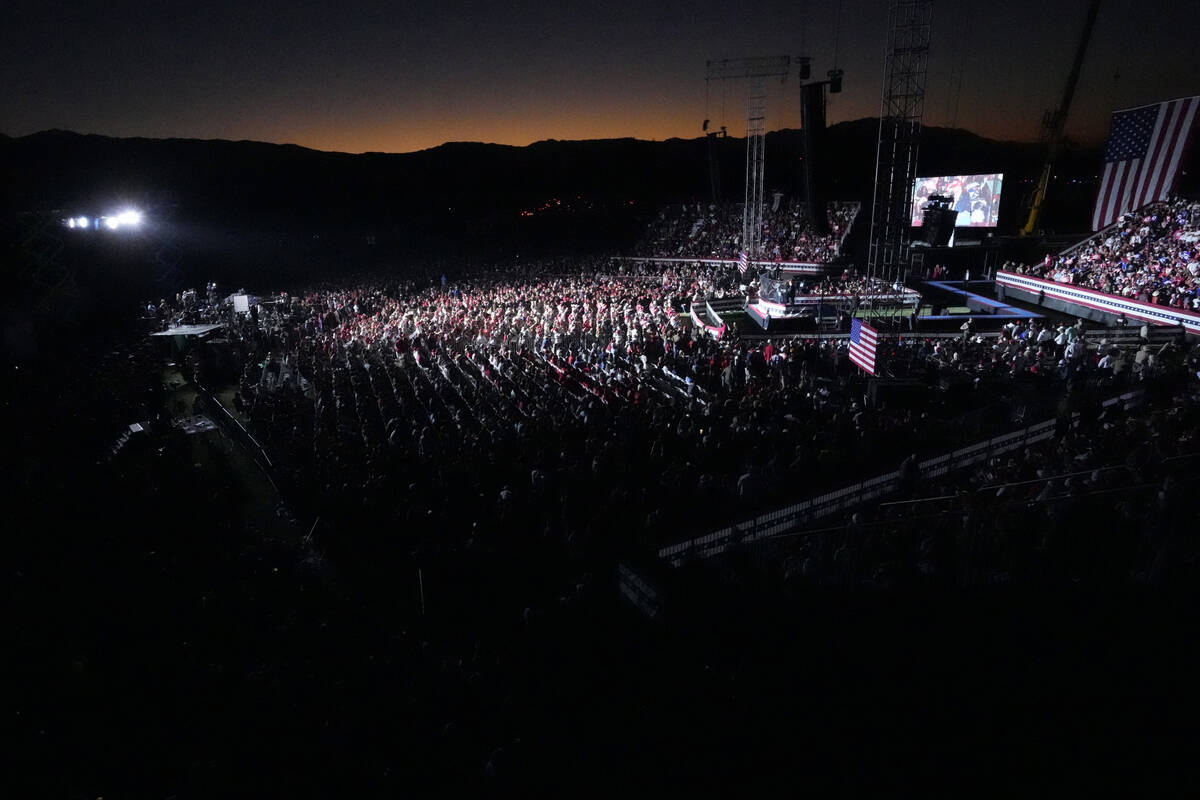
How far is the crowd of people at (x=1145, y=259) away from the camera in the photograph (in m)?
18.3

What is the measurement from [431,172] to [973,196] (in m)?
65.4

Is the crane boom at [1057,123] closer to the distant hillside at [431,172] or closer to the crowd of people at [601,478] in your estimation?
the distant hillside at [431,172]

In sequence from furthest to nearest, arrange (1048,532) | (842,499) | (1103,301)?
(1103,301) → (842,499) → (1048,532)

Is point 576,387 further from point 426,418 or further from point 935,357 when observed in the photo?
point 935,357

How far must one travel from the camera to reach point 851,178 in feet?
204

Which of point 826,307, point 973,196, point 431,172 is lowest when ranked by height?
point 826,307

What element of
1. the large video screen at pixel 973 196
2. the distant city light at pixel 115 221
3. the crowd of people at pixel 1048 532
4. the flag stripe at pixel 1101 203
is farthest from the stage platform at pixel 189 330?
the flag stripe at pixel 1101 203

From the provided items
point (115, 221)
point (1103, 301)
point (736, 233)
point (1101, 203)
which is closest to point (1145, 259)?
point (1103, 301)

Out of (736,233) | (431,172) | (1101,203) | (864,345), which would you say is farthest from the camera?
(431,172)

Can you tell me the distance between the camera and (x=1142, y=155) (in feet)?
85.5

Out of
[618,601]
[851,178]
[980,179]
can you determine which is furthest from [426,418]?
[851,178]

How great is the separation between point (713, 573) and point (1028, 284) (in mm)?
25538

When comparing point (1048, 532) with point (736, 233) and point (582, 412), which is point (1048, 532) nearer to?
point (582, 412)

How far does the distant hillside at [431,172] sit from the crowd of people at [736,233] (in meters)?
19.7
